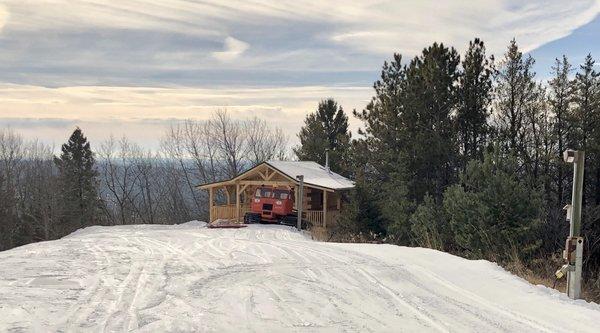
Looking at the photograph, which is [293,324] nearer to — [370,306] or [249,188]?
[370,306]

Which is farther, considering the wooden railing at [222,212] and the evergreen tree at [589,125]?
the wooden railing at [222,212]

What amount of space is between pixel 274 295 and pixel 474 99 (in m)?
21.0

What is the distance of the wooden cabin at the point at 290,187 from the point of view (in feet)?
96.2

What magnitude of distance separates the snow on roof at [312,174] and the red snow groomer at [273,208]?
128 centimetres

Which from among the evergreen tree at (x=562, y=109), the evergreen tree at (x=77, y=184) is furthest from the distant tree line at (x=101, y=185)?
the evergreen tree at (x=562, y=109)

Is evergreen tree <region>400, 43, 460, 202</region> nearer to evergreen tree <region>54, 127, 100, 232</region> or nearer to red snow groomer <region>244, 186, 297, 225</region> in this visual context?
red snow groomer <region>244, 186, 297, 225</region>

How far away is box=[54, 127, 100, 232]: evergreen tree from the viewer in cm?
4484

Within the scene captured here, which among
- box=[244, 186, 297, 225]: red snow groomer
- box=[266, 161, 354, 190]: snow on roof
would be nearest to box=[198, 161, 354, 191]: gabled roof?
box=[266, 161, 354, 190]: snow on roof

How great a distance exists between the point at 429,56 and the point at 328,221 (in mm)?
10473

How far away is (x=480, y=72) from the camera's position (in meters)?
25.3

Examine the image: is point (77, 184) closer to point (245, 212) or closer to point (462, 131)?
point (245, 212)

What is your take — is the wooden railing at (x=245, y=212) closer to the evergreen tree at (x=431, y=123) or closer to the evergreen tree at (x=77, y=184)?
the evergreen tree at (x=431, y=123)

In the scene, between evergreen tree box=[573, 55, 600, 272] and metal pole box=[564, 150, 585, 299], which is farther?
evergreen tree box=[573, 55, 600, 272]

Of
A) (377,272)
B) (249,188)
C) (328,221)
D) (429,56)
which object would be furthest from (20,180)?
(377,272)
